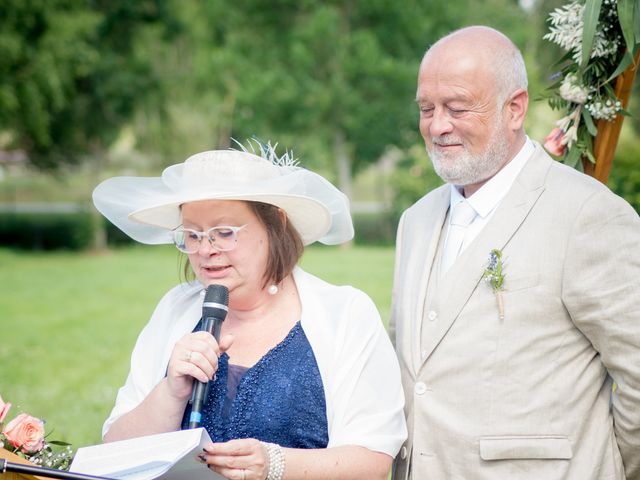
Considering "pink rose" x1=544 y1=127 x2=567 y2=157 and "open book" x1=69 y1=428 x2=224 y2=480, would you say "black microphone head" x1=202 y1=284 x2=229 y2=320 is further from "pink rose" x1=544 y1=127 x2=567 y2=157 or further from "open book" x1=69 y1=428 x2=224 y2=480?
"pink rose" x1=544 y1=127 x2=567 y2=157

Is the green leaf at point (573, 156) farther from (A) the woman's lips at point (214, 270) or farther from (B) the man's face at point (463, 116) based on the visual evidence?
(A) the woman's lips at point (214, 270)

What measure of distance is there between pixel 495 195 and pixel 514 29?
82.6ft

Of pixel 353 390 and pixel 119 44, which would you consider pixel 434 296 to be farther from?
pixel 119 44

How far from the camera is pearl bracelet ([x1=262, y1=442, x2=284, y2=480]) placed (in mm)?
2663

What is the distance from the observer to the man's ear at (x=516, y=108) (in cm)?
313

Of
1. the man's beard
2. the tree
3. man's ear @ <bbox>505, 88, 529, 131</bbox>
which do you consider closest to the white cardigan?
the man's beard

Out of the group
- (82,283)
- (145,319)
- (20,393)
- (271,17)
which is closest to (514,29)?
(271,17)

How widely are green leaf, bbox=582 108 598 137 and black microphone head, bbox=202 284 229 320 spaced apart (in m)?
1.65

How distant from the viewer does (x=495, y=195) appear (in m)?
3.18

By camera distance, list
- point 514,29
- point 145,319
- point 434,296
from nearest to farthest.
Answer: point 434,296 < point 145,319 < point 514,29

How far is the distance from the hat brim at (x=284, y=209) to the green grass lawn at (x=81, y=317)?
1.31 meters

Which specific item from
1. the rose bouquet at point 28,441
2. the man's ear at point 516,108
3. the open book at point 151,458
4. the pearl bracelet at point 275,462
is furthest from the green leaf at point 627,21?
the rose bouquet at point 28,441

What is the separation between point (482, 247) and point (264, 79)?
23.9 meters

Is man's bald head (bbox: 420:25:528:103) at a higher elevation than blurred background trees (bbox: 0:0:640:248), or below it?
below
